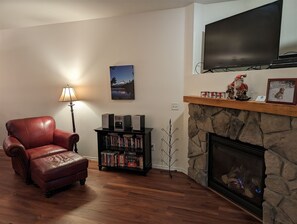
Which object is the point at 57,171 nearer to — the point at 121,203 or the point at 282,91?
the point at 121,203

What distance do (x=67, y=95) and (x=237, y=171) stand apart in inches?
115

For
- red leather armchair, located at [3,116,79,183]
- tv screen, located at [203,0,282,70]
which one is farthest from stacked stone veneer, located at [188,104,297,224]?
red leather armchair, located at [3,116,79,183]

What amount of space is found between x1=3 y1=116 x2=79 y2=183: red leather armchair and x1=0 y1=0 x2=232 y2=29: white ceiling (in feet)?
5.57

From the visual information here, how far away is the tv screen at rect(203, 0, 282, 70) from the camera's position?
6.65ft

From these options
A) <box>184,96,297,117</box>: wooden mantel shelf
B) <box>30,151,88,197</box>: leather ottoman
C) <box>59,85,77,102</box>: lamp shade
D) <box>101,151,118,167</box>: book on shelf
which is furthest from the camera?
<box>59,85,77,102</box>: lamp shade

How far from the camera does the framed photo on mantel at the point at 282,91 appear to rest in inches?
65.4

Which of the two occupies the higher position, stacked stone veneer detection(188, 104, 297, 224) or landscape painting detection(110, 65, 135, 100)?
landscape painting detection(110, 65, 135, 100)

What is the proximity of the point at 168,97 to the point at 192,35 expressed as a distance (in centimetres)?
99

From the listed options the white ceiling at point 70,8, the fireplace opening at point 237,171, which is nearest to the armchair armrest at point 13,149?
the white ceiling at point 70,8

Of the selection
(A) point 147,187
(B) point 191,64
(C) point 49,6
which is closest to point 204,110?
(B) point 191,64

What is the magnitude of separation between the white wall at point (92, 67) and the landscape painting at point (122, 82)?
10 cm

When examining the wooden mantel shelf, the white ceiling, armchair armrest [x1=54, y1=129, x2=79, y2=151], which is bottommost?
armchair armrest [x1=54, y1=129, x2=79, y2=151]

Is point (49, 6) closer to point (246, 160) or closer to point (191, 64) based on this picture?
point (191, 64)

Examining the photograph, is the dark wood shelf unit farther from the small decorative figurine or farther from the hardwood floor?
the small decorative figurine
